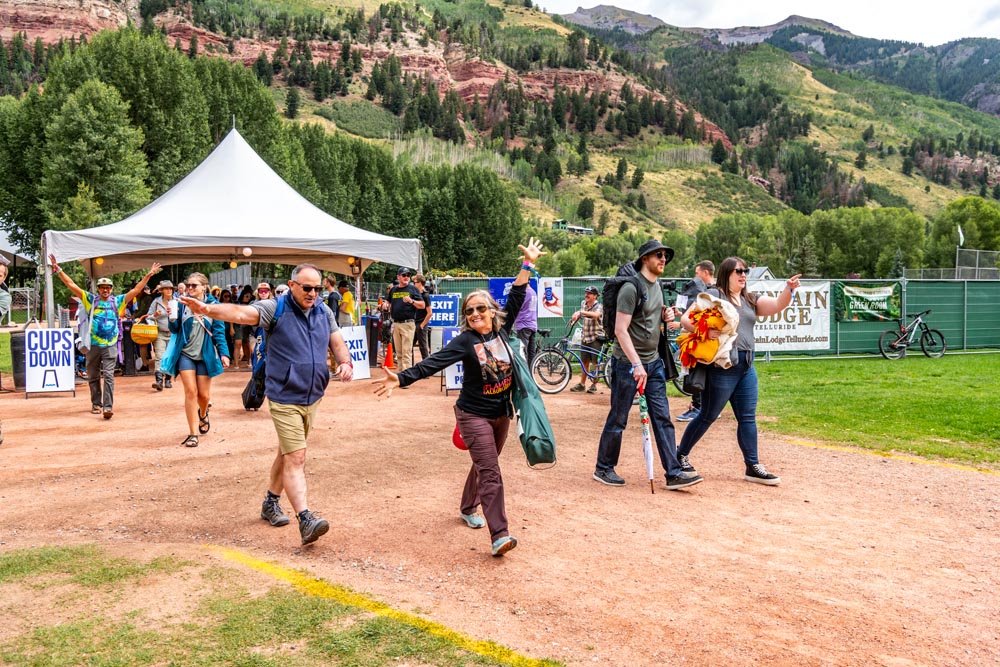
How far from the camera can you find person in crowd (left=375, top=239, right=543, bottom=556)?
490 centimetres

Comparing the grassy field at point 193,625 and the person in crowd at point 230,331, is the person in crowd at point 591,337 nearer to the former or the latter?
the person in crowd at point 230,331

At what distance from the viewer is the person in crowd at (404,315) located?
580 inches

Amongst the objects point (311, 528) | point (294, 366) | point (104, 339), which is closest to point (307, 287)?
point (294, 366)

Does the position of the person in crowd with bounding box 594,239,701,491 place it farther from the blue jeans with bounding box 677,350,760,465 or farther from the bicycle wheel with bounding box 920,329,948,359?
the bicycle wheel with bounding box 920,329,948,359

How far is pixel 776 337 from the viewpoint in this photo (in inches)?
697

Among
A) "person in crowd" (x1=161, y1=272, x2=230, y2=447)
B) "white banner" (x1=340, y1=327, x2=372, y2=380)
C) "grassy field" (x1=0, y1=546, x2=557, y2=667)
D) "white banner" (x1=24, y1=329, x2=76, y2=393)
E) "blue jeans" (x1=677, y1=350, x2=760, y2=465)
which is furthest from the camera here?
"white banner" (x1=340, y1=327, x2=372, y2=380)

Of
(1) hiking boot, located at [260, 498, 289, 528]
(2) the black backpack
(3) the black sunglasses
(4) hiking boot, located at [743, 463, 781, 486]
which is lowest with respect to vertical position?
(4) hiking boot, located at [743, 463, 781, 486]

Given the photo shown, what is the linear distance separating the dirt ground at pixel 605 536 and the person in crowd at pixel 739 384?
284 millimetres

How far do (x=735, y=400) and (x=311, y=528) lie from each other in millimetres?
3793

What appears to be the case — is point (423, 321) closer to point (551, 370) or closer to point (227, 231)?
point (551, 370)

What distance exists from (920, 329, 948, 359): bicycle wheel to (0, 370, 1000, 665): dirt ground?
1191cm

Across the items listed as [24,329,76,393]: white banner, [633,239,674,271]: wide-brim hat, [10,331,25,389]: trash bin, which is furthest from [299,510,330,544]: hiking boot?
[10,331,25,389]: trash bin

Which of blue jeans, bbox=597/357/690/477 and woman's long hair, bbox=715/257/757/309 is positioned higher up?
woman's long hair, bbox=715/257/757/309

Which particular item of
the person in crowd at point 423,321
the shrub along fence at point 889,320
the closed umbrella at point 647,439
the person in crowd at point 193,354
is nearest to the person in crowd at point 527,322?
the person in crowd at point 423,321
